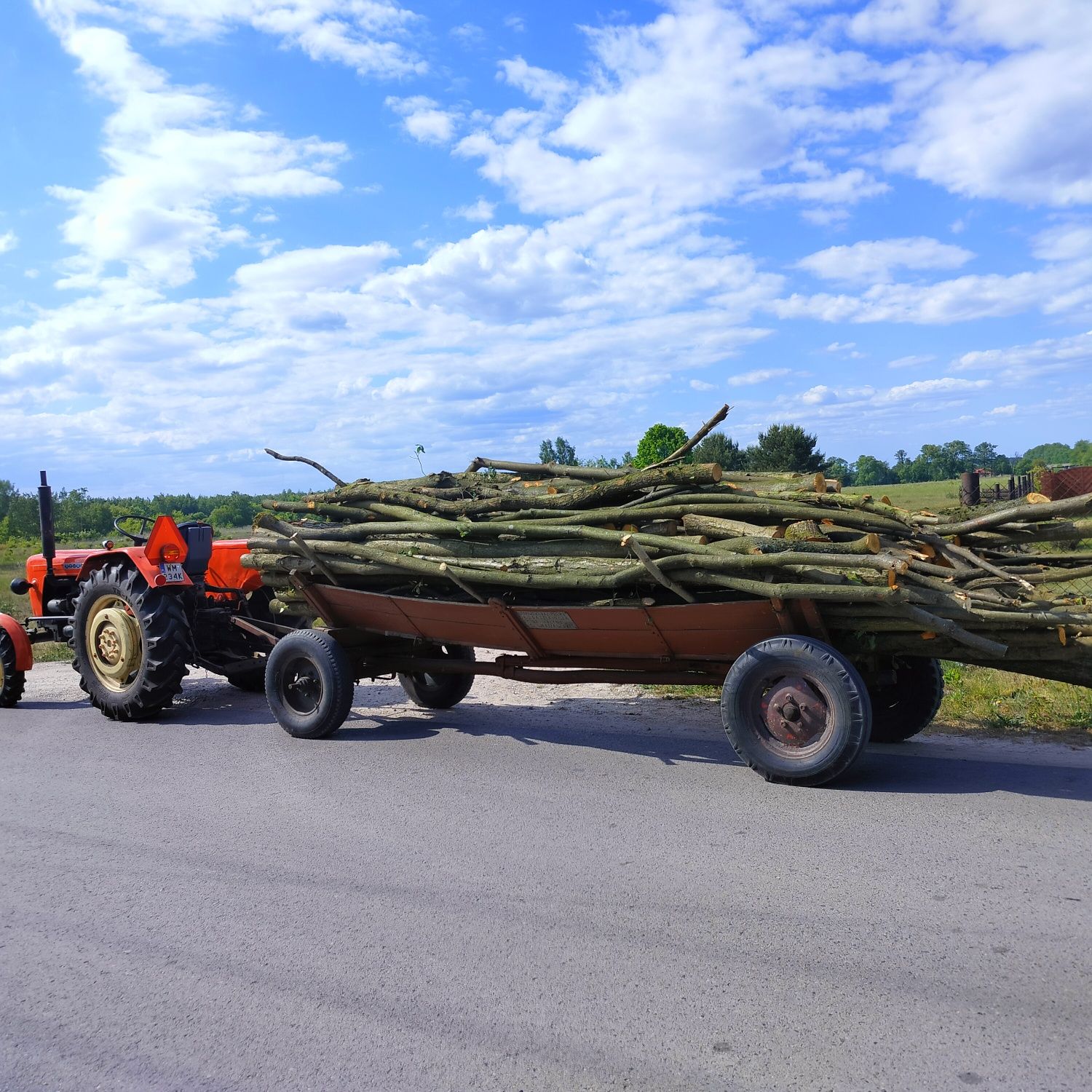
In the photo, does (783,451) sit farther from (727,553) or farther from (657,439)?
(727,553)

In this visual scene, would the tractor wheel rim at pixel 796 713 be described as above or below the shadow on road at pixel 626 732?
above

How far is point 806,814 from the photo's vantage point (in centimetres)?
505

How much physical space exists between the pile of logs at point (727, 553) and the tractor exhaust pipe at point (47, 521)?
276 centimetres

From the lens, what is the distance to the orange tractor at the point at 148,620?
27.4ft

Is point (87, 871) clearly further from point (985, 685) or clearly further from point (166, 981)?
point (985, 685)

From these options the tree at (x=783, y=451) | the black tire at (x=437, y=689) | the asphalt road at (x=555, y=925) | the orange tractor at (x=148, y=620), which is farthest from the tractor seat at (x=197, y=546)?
the tree at (x=783, y=451)

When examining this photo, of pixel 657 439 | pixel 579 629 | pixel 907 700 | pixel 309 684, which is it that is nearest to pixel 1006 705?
pixel 907 700

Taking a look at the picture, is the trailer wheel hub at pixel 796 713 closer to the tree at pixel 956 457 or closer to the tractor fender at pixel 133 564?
the tractor fender at pixel 133 564

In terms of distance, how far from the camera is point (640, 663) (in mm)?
6547

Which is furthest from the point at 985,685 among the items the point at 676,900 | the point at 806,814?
the point at 676,900

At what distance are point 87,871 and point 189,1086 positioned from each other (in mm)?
2136

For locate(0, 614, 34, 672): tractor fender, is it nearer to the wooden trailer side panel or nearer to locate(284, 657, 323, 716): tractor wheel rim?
locate(284, 657, 323, 716): tractor wheel rim

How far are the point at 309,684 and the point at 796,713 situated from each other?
3.91 metres

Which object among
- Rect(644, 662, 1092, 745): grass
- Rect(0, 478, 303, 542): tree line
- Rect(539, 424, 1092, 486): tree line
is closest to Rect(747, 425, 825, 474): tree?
Rect(539, 424, 1092, 486): tree line
